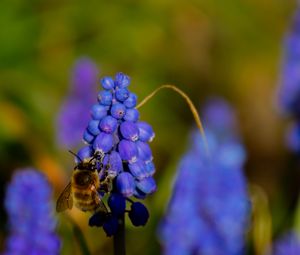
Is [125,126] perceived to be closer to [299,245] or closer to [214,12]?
[299,245]

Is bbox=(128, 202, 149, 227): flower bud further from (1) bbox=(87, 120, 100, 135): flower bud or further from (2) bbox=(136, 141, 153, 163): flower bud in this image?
(1) bbox=(87, 120, 100, 135): flower bud

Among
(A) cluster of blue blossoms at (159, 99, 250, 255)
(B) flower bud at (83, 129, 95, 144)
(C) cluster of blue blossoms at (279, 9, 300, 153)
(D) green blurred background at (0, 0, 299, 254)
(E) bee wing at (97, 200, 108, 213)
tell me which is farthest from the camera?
(D) green blurred background at (0, 0, 299, 254)

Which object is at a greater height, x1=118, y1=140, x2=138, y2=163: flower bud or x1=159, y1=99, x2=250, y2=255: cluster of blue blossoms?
x1=159, y1=99, x2=250, y2=255: cluster of blue blossoms

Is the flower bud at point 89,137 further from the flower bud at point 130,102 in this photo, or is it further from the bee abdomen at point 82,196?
the bee abdomen at point 82,196

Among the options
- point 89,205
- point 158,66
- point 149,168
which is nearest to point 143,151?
point 149,168

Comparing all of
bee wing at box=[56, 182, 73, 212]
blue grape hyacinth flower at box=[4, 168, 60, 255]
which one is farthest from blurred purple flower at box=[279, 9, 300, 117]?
bee wing at box=[56, 182, 73, 212]


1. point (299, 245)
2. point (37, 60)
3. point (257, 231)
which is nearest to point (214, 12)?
point (37, 60)
